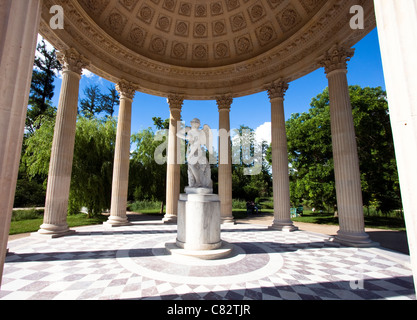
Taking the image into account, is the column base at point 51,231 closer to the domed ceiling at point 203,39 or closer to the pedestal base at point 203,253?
the pedestal base at point 203,253

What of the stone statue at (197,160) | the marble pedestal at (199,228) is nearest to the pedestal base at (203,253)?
the marble pedestal at (199,228)

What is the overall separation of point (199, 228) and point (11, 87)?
9.22 m

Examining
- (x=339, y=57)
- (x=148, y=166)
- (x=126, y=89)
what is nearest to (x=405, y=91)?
(x=339, y=57)

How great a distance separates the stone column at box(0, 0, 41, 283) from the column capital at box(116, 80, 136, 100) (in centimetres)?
1873

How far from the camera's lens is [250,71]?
78.2 feet

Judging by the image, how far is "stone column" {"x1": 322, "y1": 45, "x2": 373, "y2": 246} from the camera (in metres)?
14.2

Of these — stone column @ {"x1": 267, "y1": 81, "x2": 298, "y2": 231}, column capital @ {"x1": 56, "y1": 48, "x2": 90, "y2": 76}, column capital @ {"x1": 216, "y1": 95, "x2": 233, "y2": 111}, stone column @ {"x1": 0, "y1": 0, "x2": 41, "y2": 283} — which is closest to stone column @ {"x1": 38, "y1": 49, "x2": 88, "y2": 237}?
column capital @ {"x1": 56, "y1": 48, "x2": 90, "y2": 76}

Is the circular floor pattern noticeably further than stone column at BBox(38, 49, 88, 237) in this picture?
No

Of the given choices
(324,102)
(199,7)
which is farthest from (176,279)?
(324,102)

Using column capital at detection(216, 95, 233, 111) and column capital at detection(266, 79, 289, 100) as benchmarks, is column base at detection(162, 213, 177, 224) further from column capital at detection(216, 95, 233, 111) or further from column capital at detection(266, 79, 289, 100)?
column capital at detection(266, 79, 289, 100)

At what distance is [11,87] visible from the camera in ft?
14.0

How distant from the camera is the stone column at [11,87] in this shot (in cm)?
407

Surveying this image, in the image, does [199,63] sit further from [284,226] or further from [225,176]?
[284,226]
